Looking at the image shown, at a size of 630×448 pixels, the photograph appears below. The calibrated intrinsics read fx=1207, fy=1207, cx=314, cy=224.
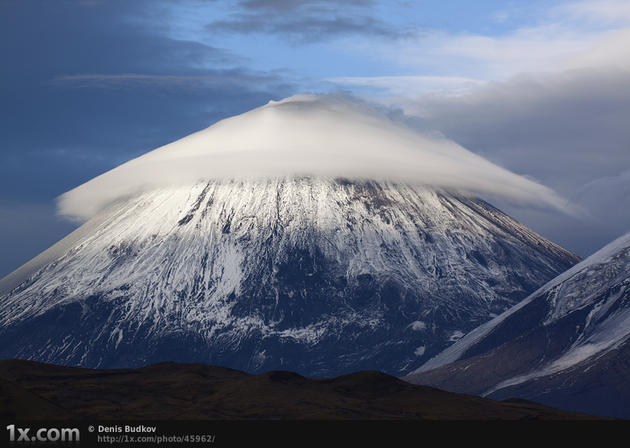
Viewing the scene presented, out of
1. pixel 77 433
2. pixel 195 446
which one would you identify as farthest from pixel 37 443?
pixel 195 446

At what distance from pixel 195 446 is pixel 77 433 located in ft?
68.4

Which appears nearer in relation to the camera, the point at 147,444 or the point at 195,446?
the point at 147,444

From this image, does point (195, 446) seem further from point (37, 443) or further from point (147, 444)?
point (37, 443)

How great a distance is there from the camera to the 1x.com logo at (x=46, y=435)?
18662 cm

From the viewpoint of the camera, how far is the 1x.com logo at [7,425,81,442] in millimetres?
186625

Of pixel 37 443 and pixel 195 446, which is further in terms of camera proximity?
pixel 195 446

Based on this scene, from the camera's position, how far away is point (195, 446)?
19862cm

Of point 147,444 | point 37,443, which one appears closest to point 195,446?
point 147,444

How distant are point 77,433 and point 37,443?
620 cm

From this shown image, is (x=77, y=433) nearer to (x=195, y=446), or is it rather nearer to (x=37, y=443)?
(x=37, y=443)

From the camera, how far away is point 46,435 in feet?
630

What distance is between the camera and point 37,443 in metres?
186

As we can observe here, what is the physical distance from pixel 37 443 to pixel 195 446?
86.9 ft

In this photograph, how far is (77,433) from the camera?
187625mm
